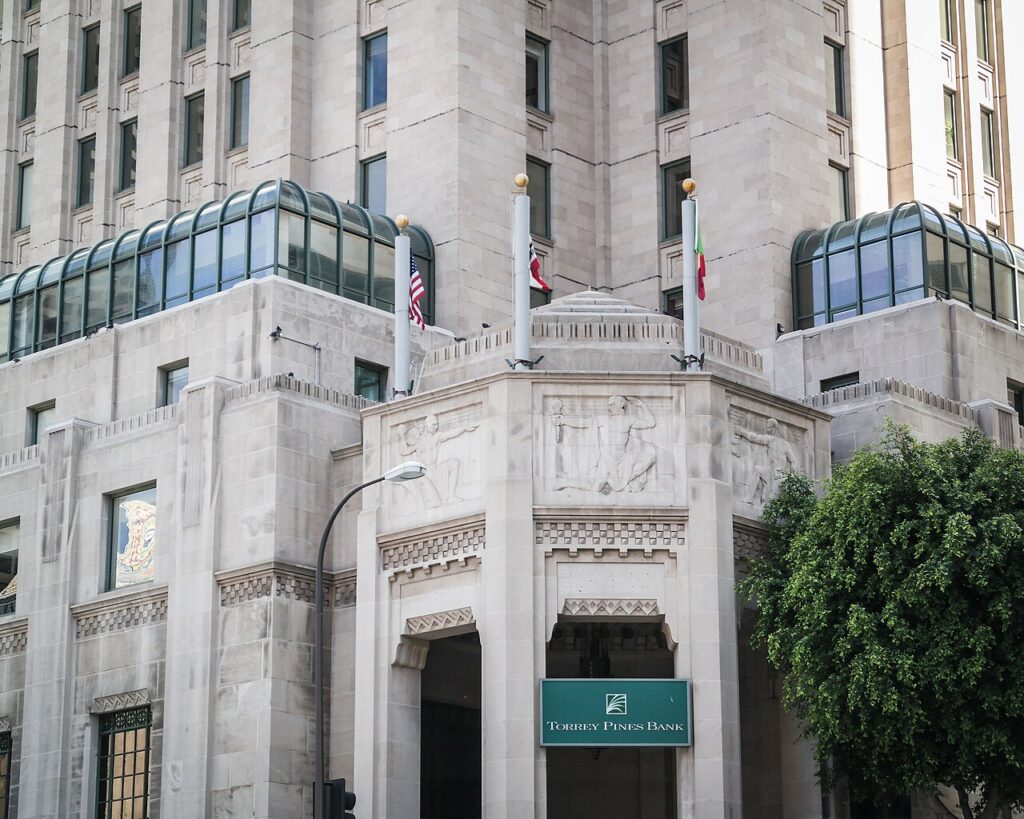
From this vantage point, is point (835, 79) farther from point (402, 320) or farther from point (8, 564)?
point (8, 564)

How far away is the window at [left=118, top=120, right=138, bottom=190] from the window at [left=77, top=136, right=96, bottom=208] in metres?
1.38

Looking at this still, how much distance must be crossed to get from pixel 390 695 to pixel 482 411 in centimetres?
734

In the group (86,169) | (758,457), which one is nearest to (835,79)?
(758,457)

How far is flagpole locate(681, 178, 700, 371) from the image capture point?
51.4m

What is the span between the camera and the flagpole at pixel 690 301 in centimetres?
5144

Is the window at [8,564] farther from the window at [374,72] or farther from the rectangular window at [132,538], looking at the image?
the window at [374,72]

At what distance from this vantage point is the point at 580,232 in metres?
69.7

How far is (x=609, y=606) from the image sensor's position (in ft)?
160

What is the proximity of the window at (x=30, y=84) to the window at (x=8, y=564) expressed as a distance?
25.1 metres

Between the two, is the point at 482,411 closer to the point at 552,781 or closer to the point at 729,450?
the point at 729,450

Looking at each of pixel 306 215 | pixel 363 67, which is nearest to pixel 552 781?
pixel 306 215

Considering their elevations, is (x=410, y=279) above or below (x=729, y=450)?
above

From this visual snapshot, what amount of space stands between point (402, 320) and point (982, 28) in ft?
105

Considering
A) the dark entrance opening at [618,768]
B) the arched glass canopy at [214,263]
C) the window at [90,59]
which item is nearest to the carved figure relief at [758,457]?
the dark entrance opening at [618,768]
